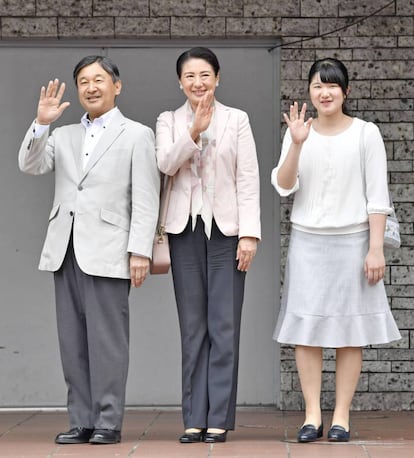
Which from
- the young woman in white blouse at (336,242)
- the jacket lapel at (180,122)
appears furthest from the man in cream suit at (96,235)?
the young woman in white blouse at (336,242)

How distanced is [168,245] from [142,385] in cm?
196

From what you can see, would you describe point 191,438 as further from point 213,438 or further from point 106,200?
point 106,200

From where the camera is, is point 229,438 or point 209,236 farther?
point 229,438

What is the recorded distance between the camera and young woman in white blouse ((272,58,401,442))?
5.54 meters

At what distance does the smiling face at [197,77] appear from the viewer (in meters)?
5.54

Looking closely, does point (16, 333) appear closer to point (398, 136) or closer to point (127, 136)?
point (127, 136)

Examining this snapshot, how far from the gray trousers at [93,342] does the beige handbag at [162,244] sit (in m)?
0.18

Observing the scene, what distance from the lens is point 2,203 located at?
288 inches

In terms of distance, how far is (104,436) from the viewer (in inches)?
215

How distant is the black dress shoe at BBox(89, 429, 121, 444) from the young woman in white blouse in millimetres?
868

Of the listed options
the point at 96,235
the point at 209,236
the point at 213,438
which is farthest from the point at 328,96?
the point at 213,438

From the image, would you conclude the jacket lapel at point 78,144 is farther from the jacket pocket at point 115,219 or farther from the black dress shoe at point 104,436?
the black dress shoe at point 104,436

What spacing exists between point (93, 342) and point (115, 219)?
59 cm

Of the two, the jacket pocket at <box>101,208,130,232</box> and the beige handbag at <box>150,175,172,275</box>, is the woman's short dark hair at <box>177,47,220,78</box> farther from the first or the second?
the jacket pocket at <box>101,208,130,232</box>
